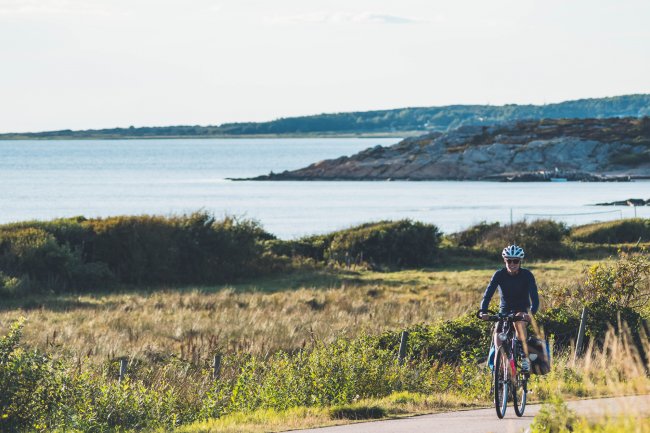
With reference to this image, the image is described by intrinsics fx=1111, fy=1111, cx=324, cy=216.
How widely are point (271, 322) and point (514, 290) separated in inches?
600

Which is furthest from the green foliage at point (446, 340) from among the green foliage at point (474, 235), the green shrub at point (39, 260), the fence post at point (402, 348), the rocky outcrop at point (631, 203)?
the rocky outcrop at point (631, 203)

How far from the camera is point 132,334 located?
2638 centimetres

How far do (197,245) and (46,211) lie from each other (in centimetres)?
6199

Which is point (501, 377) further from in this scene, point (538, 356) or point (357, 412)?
point (357, 412)

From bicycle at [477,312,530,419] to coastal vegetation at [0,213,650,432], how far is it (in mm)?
865

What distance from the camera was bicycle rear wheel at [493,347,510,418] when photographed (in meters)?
13.5

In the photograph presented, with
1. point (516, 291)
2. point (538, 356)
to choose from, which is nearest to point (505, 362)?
point (538, 356)

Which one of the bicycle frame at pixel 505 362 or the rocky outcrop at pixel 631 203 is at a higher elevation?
the bicycle frame at pixel 505 362

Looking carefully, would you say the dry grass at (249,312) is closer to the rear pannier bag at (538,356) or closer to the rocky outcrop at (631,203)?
the rear pannier bag at (538,356)

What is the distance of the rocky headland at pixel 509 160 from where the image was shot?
542 ft

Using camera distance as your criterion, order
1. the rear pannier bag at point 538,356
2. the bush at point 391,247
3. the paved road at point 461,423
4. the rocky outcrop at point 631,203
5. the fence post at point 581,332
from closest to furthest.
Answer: the paved road at point 461,423, the rear pannier bag at point 538,356, the fence post at point 581,332, the bush at point 391,247, the rocky outcrop at point 631,203

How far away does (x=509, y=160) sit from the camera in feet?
561

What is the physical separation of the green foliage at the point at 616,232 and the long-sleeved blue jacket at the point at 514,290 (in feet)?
142

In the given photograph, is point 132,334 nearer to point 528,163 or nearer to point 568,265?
point 568,265
